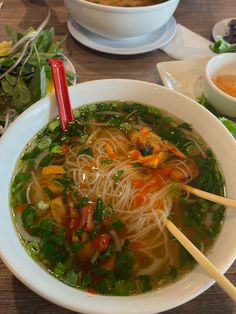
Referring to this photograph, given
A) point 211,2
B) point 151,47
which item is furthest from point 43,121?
point 211,2

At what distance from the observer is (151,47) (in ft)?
6.45

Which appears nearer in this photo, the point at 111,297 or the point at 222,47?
the point at 111,297

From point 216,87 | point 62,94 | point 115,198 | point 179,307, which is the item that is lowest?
point 179,307

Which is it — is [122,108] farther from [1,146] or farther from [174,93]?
[1,146]

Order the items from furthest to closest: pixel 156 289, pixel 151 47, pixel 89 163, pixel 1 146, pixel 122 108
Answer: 1. pixel 151 47
2. pixel 122 108
3. pixel 89 163
4. pixel 1 146
5. pixel 156 289

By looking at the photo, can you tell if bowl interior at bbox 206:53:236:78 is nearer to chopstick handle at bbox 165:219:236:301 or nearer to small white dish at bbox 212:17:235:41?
small white dish at bbox 212:17:235:41

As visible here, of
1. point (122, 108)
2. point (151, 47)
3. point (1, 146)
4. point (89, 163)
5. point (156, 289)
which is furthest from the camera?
point (151, 47)

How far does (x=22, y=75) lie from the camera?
5.24 feet

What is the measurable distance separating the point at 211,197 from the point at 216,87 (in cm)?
74

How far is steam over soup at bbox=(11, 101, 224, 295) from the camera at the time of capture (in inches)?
39.4

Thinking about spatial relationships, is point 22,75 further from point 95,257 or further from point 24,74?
point 95,257

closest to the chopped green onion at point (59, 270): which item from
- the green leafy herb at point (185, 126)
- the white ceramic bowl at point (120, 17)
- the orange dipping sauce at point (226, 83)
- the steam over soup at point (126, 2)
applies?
the green leafy herb at point (185, 126)

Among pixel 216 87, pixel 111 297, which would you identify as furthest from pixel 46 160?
pixel 216 87

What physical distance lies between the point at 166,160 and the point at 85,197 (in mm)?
327
